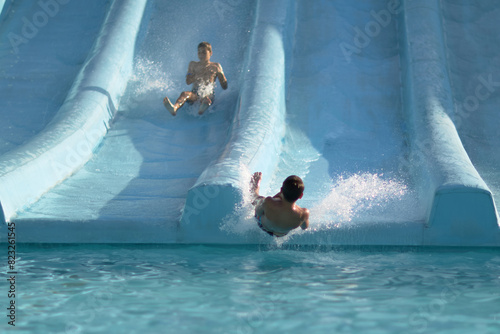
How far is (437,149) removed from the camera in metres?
4.64

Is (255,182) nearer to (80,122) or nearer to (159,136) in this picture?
(159,136)

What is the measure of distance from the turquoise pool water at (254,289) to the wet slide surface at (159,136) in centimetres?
43

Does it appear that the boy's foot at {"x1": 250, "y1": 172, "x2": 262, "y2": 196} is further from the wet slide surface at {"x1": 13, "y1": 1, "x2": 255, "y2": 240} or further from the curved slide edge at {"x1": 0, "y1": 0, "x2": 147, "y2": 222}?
the curved slide edge at {"x1": 0, "y1": 0, "x2": 147, "y2": 222}

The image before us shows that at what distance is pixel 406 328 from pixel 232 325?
799 millimetres

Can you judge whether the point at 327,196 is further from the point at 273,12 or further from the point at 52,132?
the point at 273,12

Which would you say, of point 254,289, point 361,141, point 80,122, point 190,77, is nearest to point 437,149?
point 361,141

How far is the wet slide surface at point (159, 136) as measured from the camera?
4434 millimetres

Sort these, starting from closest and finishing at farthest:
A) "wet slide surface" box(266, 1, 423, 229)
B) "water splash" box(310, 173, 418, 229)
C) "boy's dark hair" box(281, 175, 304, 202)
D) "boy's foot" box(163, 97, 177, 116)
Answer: "boy's dark hair" box(281, 175, 304, 202), "water splash" box(310, 173, 418, 229), "wet slide surface" box(266, 1, 423, 229), "boy's foot" box(163, 97, 177, 116)

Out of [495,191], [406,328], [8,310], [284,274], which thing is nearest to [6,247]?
[8,310]

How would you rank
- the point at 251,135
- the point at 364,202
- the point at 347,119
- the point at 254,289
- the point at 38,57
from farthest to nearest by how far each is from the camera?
1. the point at 38,57
2. the point at 347,119
3. the point at 251,135
4. the point at 364,202
5. the point at 254,289

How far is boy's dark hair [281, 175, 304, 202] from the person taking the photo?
3.77 meters

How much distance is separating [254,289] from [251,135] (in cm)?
195

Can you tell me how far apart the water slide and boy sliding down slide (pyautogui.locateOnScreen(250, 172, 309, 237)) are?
0.38 feet

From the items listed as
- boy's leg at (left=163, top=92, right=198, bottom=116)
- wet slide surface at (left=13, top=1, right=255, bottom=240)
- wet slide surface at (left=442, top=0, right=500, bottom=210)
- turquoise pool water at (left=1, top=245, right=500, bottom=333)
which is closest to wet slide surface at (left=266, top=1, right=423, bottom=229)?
turquoise pool water at (left=1, top=245, right=500, bottom=333)
